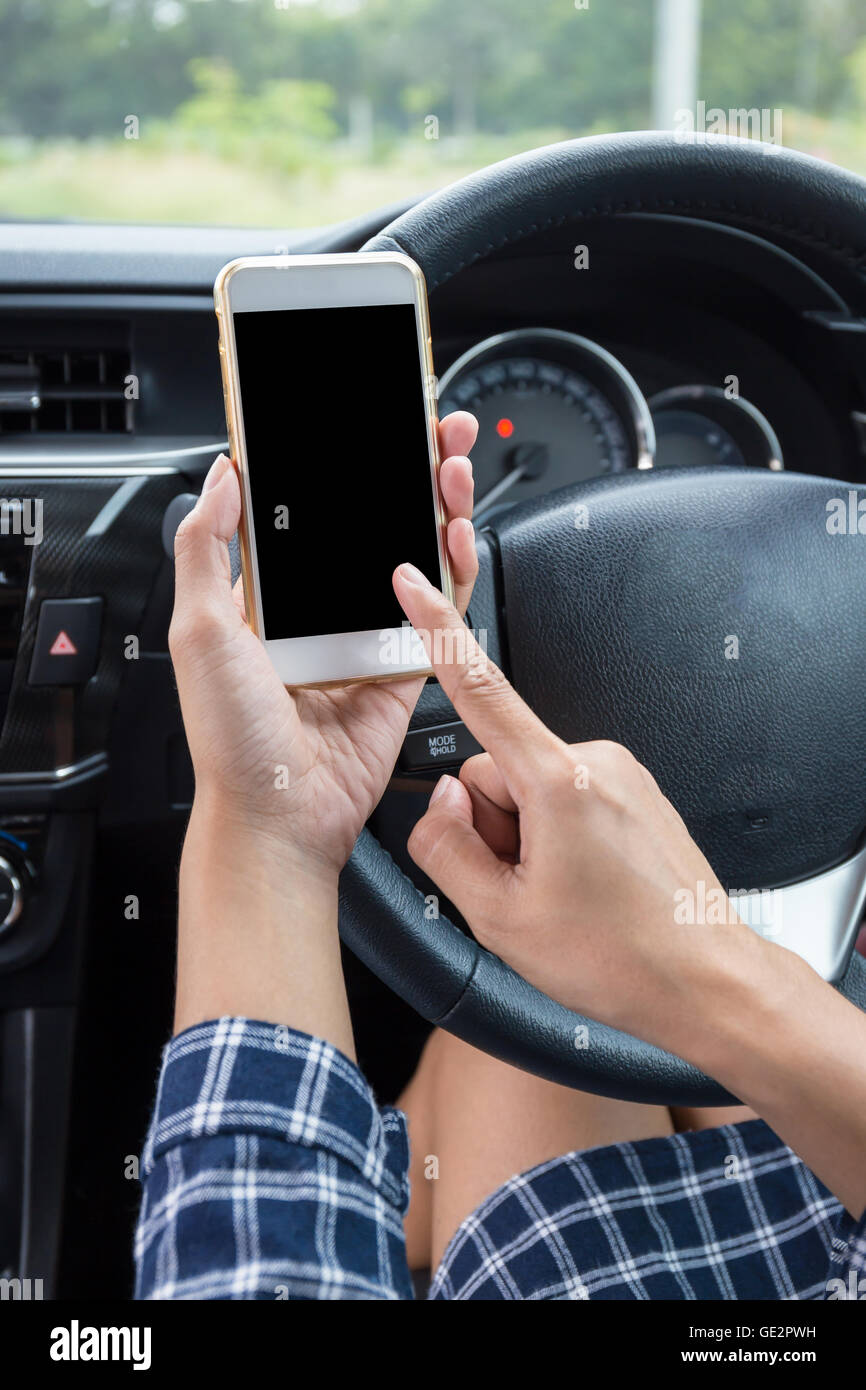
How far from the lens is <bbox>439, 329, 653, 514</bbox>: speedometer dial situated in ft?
3.59

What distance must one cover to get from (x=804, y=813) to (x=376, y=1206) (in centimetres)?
47

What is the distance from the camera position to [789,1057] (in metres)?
0.60

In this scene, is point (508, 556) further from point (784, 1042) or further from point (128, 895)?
point (128, 895)

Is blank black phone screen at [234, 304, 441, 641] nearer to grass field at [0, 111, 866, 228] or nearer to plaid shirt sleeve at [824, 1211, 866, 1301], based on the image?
plaid shirt sleeve at [824, 1211, 866, 1301]

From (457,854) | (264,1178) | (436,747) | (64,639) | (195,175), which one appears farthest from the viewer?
(195,175)

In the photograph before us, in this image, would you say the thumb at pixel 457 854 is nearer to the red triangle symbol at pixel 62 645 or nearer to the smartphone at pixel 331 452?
the smartphone at pixel 331 452

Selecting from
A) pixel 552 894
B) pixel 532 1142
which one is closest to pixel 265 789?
pixel 552 894

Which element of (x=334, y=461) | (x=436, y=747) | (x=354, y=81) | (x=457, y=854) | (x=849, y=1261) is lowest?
(x=849, y=1261)

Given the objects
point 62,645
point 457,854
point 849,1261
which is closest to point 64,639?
point 62,645

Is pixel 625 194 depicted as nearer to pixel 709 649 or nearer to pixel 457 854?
pixel 709 649

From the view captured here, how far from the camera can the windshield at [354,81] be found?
23.5ft

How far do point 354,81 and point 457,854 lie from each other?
1117 centimetres

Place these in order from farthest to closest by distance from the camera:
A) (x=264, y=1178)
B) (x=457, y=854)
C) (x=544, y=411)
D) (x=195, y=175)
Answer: (x=195, y=175) → (x=544, y=411) → (x=457, y=854) → (x=264, y=1178)

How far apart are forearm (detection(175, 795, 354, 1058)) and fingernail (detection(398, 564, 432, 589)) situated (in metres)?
0.17
